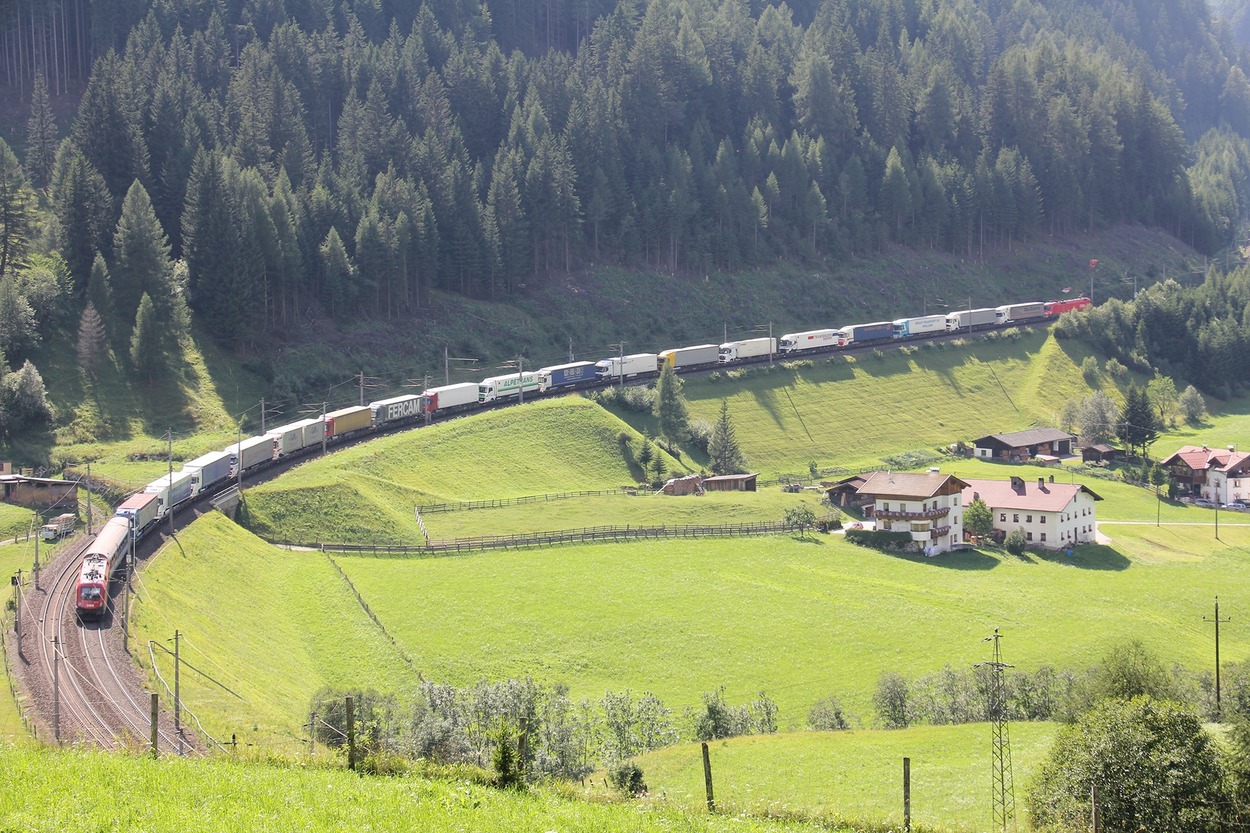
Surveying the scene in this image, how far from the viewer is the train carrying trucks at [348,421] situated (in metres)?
97.1

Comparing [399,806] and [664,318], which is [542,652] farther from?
[664,318]

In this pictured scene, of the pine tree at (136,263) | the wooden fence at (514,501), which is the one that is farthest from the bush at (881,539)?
the pine tree at (136,263)

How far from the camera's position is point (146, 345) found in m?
102

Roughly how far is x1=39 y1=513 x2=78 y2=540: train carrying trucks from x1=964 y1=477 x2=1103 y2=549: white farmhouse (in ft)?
197

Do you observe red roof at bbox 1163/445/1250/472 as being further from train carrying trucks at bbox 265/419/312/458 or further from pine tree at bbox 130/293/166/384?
pine tree at bbox 130/293/166/384

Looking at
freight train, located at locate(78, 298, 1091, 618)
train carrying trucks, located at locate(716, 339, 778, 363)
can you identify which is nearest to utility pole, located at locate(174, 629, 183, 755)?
freight train, located at locate(78, 298, 1091, 618)

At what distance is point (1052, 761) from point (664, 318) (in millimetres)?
104789

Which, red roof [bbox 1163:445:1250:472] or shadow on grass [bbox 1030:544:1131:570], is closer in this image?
shadow on grass [bbox 1030:544:1131:570]

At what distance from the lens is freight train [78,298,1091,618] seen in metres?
66.4

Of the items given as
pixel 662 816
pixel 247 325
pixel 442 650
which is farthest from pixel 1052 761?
pixel 247 325

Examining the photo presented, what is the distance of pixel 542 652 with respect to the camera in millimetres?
65875

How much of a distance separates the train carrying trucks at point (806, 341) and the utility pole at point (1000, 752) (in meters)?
69.3

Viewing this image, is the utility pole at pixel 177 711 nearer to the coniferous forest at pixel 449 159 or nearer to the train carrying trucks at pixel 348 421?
the train carrying trucks at pixel 348 421

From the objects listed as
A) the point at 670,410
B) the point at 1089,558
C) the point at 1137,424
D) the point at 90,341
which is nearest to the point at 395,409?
the point at 670,410
